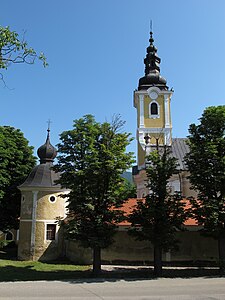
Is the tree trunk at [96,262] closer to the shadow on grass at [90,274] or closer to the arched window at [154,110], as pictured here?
the shadow on grass at [90,274]

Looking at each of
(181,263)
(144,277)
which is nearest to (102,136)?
(144,277)

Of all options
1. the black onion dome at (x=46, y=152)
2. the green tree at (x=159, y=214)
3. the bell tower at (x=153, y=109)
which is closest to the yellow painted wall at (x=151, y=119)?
the bell tower at (x=153, y=109)

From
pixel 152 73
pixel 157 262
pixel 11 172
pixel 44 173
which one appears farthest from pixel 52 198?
pixel 152 73

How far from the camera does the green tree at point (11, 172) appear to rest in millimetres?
27938

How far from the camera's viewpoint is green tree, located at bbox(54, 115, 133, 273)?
54.8ft

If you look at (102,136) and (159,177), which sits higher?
(102,136)

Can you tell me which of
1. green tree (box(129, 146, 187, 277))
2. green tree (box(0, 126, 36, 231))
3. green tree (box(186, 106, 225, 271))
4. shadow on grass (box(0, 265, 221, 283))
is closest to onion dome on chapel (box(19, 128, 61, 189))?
green tree (box(0, 126, 36, 231))

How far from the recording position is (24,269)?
1903cm

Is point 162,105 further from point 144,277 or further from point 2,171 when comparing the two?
point 144,277

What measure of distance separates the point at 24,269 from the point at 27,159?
14216mm

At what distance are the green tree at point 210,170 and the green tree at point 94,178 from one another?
3.89m

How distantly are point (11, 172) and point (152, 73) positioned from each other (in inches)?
932

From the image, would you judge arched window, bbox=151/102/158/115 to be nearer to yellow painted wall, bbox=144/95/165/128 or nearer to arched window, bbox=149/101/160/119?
arched window, bbox=149/101/160/119

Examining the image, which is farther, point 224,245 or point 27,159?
point 27,159
